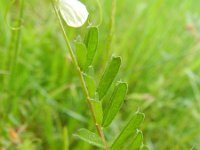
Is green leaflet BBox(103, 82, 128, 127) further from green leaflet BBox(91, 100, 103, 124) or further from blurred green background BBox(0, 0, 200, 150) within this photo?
blurred green background BBox(0, 0, 200, 150)

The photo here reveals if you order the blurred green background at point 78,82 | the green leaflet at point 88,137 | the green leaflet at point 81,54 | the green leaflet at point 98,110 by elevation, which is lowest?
the blurred green background at point 78,82

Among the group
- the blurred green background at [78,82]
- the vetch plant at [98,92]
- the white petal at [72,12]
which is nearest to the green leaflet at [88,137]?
the vetch plant at [98,92]

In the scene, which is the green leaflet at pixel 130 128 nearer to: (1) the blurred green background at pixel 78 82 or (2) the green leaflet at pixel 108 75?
(2) the green leaflet at pixel 108 75

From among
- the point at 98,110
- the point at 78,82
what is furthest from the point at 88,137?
the point at 78,82

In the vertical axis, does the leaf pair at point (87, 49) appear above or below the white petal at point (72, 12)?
below

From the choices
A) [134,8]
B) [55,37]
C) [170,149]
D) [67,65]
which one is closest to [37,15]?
[55,37]

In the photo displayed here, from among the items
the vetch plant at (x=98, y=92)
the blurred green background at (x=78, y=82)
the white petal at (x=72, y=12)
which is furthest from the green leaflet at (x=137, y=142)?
→ the blurred green background at (x=78, y=82)

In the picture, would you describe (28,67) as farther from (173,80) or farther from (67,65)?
(173,80)

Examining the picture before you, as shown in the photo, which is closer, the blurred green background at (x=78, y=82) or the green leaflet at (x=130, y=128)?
the green leaflet at (x=130, y=128)
